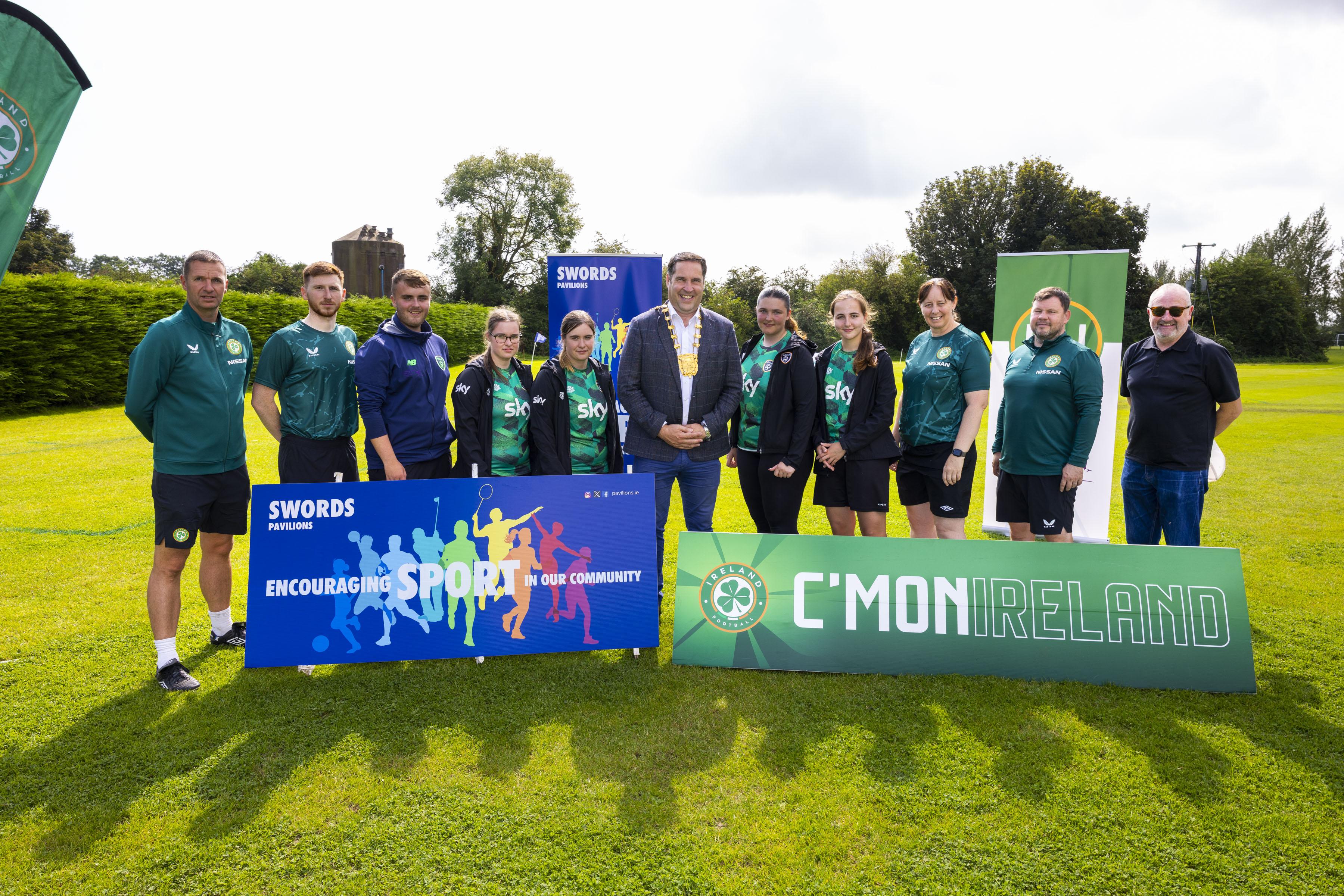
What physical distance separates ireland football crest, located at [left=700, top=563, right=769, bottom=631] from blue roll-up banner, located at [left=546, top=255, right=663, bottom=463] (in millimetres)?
3842

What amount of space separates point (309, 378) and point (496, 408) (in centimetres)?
101

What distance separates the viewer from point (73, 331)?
1466 centimetres

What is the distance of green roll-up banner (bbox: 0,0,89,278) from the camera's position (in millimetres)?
2295

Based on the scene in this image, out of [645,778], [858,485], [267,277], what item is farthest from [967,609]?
[267,277]

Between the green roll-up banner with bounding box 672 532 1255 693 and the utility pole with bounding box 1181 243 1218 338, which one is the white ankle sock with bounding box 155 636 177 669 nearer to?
the green roll-up banner with bounding box 672 532 1255 693

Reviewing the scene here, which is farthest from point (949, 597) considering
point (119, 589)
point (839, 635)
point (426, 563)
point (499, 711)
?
point (119, 589)

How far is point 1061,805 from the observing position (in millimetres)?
2576

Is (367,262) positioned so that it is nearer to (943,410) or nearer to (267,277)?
(267,277)

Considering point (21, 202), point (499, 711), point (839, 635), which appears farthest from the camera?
point (839, 635)

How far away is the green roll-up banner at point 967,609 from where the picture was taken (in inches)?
132

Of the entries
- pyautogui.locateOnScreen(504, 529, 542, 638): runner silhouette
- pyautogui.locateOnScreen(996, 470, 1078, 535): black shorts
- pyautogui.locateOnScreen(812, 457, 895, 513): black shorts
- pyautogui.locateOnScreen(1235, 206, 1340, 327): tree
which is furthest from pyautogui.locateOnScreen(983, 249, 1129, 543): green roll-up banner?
pyautogui.locateOnScreen(1235, 206, 1340, 327): tree

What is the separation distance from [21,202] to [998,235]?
4572cm

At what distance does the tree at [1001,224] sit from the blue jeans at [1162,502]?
36.4 metres

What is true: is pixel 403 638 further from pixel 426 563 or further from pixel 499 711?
pixel 499 711
